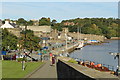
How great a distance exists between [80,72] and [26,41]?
3638cm

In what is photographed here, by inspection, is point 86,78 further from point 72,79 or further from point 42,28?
point 42,28

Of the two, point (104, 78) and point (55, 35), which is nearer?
point (104, 78)

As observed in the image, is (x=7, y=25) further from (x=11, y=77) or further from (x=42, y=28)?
(x=11, y=77)

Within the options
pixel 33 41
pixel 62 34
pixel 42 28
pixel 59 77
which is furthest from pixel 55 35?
pixel 59 77

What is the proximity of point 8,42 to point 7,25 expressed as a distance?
9951 cm

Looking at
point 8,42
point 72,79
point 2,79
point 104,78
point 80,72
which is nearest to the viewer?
point 104,78

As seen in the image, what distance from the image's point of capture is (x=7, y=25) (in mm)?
165125

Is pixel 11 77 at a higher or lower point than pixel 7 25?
lower

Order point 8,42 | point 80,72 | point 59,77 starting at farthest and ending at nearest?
point 8,42, point 59,77, point 80,72

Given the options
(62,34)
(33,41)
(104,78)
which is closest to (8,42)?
(33,41)

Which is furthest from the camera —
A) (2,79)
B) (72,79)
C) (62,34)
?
(62,34)

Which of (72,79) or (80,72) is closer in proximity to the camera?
(80,72)

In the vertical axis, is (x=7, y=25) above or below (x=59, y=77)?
above

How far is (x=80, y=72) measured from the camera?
1645cm
